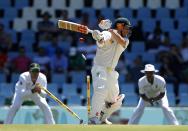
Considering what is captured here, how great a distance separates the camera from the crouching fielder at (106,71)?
13.4 meters

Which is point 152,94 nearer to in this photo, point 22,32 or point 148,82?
point 148,82

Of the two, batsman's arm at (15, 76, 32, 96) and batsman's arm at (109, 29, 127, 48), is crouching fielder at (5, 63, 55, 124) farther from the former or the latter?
batsman's arm at (109, 29, 127, 48)

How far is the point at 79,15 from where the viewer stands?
21.8m

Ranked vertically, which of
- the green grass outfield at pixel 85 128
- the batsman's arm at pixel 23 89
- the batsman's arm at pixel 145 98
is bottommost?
the green grass outfield at pixel 85 128

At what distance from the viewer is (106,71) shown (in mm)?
13664

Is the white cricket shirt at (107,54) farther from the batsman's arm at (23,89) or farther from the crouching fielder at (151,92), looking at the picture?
the batsman's arm at (23,89)

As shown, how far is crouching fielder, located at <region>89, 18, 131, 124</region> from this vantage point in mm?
13383

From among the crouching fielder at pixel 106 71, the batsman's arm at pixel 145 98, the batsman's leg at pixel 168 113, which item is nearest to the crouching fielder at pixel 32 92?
the batsman's arm at pixel 145 98

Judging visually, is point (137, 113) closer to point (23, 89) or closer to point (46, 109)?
point (46, 109)

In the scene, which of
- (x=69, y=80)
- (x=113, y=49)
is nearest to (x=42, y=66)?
(x=69, y=80)

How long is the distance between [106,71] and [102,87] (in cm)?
38

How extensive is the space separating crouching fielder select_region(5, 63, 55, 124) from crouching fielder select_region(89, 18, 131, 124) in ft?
8.85

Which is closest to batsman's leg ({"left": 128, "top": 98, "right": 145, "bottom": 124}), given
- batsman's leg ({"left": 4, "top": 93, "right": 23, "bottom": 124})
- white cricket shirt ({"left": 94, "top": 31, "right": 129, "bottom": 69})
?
batsman's leg ({"left": 4, "top": 93, "right": 23, "bottom": 124})

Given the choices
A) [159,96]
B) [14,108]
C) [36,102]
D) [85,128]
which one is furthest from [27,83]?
[85,128]
